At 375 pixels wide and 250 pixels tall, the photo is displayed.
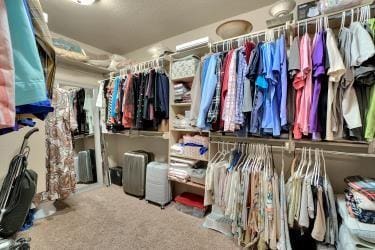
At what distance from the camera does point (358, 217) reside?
1.28 m

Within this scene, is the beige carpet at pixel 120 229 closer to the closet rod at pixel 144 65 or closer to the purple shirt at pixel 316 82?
the purple shirt at pixel 316 82

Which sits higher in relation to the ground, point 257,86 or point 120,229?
point 257,86

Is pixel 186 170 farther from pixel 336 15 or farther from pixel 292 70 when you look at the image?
pixel 336 15

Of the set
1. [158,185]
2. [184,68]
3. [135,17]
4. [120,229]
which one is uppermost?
[135,17]

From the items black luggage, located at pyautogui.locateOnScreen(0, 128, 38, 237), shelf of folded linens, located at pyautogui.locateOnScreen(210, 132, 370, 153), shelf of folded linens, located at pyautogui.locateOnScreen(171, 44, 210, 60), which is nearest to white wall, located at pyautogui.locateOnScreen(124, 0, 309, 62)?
shelf of folded linens, located at pyautogui.locateOnScreen(171, 44, 210, 60)

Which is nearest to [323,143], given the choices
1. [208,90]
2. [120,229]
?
[208,90]

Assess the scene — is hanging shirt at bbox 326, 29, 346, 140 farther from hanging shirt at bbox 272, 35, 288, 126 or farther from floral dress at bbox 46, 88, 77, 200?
floral dress at bbox 46, 88, 77, 200

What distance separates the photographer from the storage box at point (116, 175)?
327 cm

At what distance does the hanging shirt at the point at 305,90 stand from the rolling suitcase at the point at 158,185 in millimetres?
1641

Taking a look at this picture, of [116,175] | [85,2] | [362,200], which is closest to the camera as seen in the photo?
[362,200]

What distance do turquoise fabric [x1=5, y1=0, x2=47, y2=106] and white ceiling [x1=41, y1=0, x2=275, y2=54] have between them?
191 centimetres

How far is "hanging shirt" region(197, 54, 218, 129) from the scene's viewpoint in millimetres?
1915

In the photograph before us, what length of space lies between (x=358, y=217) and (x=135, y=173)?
241cm

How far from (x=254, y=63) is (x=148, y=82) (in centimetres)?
137
